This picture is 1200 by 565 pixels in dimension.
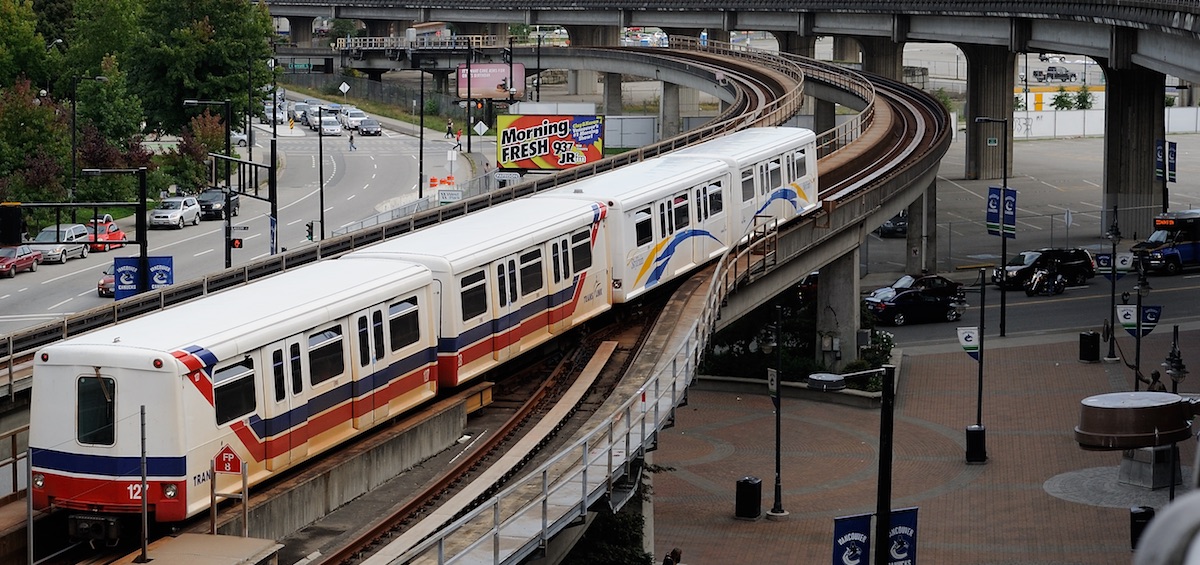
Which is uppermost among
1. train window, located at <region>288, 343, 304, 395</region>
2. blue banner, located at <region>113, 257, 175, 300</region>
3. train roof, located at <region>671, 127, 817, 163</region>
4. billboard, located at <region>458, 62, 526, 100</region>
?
billboard, located at <region>458, 62, 526, 100</region>

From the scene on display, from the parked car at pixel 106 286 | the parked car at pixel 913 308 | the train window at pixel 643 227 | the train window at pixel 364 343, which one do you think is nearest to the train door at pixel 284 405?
the train window at pixel 364 343

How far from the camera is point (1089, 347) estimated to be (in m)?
48.2

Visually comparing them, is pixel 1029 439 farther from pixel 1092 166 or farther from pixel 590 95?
pixel 590 95

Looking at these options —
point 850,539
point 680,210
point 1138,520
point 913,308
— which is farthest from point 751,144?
point 850,539

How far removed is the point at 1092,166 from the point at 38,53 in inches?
2543

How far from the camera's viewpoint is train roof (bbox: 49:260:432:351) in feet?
63.6

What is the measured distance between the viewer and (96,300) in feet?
179

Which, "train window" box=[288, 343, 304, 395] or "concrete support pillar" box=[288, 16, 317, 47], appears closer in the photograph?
"train window" box=[288, 343, 304, 395]

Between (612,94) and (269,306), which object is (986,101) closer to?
(612,94)

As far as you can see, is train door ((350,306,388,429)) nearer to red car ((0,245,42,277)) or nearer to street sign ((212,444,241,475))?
street sign ((212,444,241,475))

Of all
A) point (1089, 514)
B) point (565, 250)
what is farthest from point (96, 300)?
point (1089, 514)

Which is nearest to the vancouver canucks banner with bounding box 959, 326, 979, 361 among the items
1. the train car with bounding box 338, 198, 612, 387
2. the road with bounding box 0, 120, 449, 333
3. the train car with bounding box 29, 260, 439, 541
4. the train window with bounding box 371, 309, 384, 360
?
the train car with bounding box 338, 198, 612, 387

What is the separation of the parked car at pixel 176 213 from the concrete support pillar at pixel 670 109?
34.8 m

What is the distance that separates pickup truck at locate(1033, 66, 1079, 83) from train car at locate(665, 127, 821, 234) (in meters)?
115
